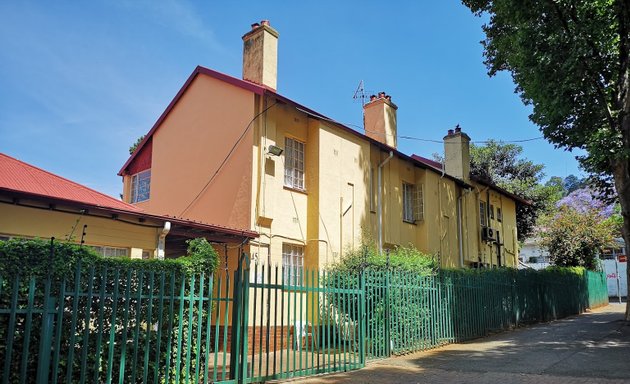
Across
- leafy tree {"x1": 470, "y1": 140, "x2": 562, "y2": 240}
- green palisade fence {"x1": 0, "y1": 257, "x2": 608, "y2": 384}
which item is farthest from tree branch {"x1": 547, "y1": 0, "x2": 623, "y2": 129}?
leafy tree {"x1": 470, "y1": 140, "x2": 562, "y2": 240}

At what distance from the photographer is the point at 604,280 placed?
102ft

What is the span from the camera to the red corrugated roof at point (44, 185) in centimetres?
1010

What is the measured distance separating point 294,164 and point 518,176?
27743 millimetres

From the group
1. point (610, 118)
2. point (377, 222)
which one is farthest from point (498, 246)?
point (610, 118)

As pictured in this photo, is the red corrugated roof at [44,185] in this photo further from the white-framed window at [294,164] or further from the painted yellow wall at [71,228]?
the white-framed window at [294,164]

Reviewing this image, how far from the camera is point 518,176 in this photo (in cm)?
3888

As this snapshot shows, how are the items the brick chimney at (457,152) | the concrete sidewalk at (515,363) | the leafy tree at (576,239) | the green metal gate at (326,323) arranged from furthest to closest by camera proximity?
the leafy tree at (576,239), the brick chimney at (457,152), the green metal gate at (326,323), the concrete sidewalk at (515,363)

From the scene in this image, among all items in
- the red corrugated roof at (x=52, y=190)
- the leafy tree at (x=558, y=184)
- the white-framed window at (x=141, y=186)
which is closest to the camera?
the red corrugated roof at (x=52, y=190)

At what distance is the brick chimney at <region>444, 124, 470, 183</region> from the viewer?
75.7ft

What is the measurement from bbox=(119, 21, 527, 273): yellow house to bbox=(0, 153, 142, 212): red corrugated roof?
3804mm

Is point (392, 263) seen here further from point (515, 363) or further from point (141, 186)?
point (141, 186)

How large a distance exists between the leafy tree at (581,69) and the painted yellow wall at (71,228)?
34.3 ft

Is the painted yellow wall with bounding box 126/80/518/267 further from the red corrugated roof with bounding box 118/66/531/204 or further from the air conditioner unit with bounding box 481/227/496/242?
the air conditioner unit with bounding box 481/227/496/242

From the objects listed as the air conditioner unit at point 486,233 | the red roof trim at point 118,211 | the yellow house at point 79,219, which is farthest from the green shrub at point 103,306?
the air conditioner unit at point 486,233
